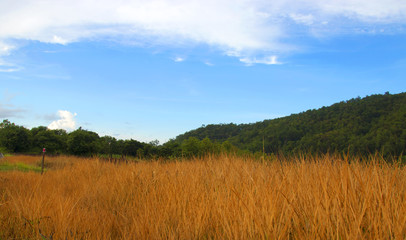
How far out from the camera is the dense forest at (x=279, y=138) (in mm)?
17384

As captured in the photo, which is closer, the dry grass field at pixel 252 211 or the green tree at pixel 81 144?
the dry grass field at pixel 252 211

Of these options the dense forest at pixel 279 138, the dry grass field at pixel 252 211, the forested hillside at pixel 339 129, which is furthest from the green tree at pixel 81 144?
the dry grass field at pixel 252 211

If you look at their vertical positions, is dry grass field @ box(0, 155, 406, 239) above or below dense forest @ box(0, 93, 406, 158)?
below

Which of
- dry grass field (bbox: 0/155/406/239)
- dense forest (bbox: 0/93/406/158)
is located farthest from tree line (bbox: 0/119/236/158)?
dry grass field (bbox: 0/155/406/239)

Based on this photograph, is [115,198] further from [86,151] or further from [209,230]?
[86,151]

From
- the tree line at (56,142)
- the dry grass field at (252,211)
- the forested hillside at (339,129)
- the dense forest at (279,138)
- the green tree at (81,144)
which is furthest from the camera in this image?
the forested hillside at (339,129)

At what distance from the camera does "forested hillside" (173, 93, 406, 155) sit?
115 feet

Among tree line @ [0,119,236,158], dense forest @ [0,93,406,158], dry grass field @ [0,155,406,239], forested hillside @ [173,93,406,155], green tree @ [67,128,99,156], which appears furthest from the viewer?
forested hillside @ [173,93,406,155]

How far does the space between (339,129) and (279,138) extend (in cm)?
1233

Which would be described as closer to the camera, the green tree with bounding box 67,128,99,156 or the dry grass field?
the dry grass field

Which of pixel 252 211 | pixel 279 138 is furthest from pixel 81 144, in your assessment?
pixel 252 211

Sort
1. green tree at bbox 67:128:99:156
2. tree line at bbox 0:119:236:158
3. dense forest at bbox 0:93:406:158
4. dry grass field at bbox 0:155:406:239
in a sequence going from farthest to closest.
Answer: green tree at bbox 67:128:99:156
tree line at bbox 0:119:236:158
dense forest at bbox 0:93:406:158
dry grass field at bbox 0:155:406:239

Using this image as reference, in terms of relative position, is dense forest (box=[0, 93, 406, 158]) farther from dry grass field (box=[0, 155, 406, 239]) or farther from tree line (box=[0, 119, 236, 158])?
dry grass field (box=[0, 155, 406, 239])

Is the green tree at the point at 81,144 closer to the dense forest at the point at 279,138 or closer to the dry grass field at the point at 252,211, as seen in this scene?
the dense forest at the point at 279,138
